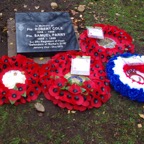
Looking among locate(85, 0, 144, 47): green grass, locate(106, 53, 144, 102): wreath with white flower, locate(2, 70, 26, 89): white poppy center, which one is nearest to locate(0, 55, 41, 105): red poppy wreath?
locate(2, 70, 26, 89): white poppy center

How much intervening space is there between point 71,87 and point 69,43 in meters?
0.82

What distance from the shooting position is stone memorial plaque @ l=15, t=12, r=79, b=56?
146 inches

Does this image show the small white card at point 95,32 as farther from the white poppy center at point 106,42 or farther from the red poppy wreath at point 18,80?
the red poppy wreath at point 18,80

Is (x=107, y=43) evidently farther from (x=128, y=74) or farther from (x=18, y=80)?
(x=18, y=80)

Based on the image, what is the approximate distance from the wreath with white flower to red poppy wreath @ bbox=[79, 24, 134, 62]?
0.16 m

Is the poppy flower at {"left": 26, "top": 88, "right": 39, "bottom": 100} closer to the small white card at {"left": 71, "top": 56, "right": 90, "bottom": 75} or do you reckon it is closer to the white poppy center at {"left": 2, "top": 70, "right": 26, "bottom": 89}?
the white poppy center at {"left": 2, "top": 70, "right": 26, "bottom": 89}

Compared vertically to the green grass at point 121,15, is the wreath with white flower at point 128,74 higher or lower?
lower

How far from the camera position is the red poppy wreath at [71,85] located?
127 inches

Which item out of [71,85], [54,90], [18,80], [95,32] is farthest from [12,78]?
[95,32]

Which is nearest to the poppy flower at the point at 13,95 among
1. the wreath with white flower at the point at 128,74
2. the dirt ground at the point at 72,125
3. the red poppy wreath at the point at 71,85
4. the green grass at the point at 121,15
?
Result: the dirt ground at the point at 72,125

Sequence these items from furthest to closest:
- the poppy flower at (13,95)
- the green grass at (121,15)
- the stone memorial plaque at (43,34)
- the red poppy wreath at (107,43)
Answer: the green grass at (121,15)
the red poppy wreath at (107,43)
the stone memorial plaque at (43,34)
the poppy flower at (13,95)

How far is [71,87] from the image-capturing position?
3236 mm

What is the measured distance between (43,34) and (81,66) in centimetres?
72

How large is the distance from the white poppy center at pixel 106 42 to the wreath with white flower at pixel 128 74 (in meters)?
0.28
